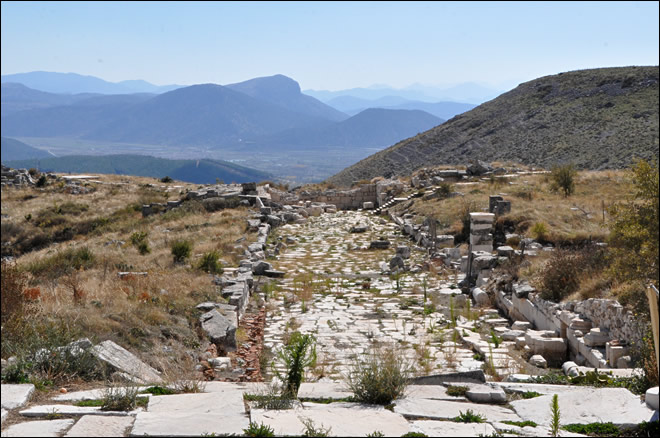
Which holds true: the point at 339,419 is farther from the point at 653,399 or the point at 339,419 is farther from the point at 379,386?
the point at 653,399

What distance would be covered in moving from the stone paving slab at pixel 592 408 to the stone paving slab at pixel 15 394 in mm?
4075

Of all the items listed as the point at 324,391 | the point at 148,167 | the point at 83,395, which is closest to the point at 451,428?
the point at 324,391

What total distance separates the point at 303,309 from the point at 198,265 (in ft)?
9.76

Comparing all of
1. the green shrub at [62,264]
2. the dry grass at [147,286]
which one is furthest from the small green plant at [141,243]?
the green shrub at [62,264]

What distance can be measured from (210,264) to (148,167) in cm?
16495

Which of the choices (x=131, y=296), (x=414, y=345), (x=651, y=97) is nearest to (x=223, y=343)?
(x=131, y=296)

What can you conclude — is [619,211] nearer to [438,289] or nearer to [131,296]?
[438,289]

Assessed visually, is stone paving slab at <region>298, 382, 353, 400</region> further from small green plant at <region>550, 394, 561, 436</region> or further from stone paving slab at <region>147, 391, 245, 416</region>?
small green plant at <region>550, 394, 561, 436</region>

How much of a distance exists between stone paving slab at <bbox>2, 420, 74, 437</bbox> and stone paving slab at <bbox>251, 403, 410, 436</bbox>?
136 centimetres

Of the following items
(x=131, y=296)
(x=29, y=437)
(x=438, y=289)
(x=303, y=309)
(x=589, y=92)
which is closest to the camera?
(x=29, y=437)

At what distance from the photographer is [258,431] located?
419 centimetres

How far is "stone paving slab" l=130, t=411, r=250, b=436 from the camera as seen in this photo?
4207 mm

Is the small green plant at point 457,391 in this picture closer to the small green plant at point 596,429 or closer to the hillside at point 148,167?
the small green plant at point 596,429

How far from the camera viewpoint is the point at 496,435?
171 inches
